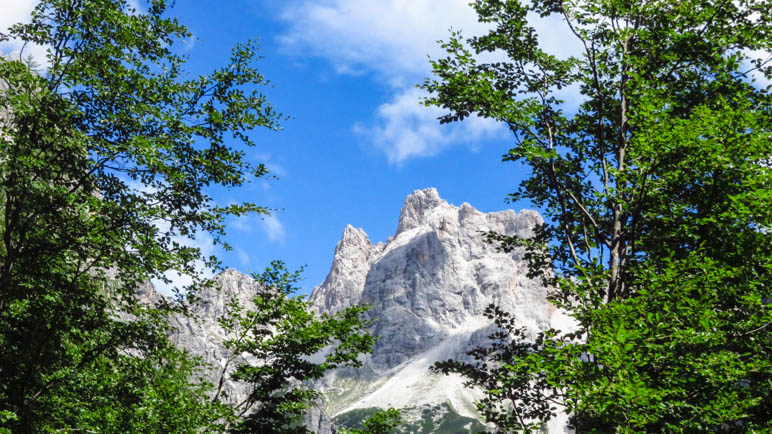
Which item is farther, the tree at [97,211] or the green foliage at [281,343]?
the green foliage at [281,343]

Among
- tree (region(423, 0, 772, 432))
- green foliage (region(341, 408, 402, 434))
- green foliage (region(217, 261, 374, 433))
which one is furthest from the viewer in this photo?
green foliage (region(217, 261, 374, 433))

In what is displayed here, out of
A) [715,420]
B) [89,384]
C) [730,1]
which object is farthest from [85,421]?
[730,1]

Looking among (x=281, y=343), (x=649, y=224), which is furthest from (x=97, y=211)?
(x=649, y=224)

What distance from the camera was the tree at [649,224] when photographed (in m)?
9.20

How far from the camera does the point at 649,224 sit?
43.4 feet

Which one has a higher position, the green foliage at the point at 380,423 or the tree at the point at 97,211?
the tree at the point at 97,211

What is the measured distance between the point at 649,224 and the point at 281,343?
425 inches

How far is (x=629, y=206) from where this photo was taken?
40.5 feet

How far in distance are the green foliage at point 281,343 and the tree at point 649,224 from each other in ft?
13.5

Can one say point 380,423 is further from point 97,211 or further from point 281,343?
point 97,211

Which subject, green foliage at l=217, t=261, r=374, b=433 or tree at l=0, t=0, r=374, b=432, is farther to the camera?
green foliage at l=217, t=261, r=374, b=433

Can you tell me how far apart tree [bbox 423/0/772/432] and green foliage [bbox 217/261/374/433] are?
13.5 ft

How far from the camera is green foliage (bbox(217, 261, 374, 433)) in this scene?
16516 millimetres

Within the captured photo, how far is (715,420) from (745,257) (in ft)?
11.5
